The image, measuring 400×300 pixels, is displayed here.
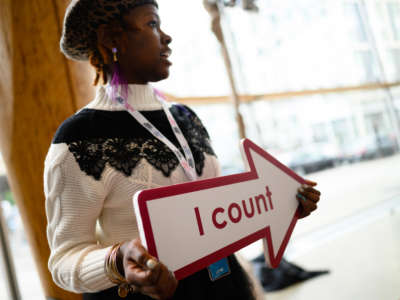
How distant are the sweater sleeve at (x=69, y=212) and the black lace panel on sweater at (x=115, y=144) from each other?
0.02 metres

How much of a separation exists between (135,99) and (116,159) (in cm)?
22

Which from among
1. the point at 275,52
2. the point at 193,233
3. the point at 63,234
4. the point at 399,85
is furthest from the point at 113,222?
the point at 399,85

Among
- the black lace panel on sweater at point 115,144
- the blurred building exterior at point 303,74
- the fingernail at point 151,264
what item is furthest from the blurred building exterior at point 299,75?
the fingernail at point 151,264

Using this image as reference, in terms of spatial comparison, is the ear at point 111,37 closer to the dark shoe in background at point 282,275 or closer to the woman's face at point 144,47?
the woman's face at point 144,47

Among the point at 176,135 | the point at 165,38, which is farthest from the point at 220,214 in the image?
the point at 165,38

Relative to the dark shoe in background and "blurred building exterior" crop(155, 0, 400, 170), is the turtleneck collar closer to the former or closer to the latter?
"blurred building exterior" crop(155, 0, 400, 170)

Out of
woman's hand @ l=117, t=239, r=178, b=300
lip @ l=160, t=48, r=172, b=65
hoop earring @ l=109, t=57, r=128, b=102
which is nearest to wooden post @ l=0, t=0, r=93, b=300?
hoop earring @ l=109, t=57, r=128, b=102

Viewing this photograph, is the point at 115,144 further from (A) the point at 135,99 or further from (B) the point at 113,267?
(B) the point at 113,267

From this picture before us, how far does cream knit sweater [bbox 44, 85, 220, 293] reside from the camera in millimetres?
648

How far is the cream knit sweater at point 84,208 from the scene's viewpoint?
0.65 m

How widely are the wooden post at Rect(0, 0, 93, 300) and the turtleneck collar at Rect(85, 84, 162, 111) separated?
36 cm

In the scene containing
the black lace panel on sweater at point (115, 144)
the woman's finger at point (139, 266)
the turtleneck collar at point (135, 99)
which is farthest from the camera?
the turtleneck collar at point (135, 99)

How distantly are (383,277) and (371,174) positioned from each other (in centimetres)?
442

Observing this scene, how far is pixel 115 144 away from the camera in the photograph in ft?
2.51
